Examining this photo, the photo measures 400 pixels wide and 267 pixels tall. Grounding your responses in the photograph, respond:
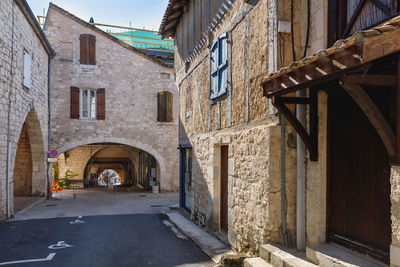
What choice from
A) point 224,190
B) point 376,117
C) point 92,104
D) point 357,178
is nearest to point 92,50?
point 92,104

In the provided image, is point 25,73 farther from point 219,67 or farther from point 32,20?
point 219,67

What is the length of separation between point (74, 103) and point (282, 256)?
41.5 ft

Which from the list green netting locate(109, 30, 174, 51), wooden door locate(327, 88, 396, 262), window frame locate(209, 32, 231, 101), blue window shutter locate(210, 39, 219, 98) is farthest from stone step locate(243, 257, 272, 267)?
green netting locate(109, 30, 174, 51)

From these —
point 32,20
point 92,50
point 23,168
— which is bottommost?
point 23,168

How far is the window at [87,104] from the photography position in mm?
14789

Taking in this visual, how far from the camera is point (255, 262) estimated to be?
4.14 metres

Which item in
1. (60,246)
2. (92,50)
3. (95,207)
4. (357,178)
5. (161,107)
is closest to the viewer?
(357,178)

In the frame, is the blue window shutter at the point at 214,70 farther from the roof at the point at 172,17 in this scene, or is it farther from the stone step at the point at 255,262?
the stone step at the point at 255,262

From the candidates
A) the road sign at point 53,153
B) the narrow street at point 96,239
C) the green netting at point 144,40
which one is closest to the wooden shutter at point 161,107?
Answer: the road sign at point 53,153

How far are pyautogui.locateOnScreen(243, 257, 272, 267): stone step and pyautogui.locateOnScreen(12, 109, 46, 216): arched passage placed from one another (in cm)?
1001

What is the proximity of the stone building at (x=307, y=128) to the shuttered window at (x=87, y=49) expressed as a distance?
31.1 feet

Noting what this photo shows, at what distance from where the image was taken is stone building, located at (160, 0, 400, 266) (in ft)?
8.75

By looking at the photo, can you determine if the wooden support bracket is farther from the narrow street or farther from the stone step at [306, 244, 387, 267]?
the narrow street

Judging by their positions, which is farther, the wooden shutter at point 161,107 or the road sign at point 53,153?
the wooden shutter at point 161,107
